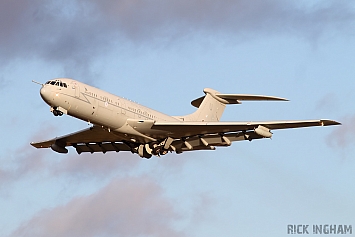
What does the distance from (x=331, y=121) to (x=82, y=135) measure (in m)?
21.2

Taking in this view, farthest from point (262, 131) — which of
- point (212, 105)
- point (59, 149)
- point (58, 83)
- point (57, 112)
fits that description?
point (59, 149)

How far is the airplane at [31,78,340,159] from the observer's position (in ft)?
195

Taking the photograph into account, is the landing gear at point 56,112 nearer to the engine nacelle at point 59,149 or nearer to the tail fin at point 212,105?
the engine nacelle at point 59,149

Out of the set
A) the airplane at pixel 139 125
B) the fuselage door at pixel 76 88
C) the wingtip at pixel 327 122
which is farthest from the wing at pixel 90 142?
the wingtip at pixel 327 122

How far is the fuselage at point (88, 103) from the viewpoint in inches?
2319

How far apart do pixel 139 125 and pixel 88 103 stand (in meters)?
4.56

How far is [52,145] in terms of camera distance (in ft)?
234

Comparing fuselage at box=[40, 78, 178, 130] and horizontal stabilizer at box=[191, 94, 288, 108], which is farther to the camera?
horizontal stabilizer at box=[191, 94, 288, 108]

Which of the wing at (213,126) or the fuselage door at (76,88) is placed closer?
the fuselage door at (76,88)

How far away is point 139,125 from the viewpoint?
62.2 metres

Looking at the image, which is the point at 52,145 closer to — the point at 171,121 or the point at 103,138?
the point at 103,138

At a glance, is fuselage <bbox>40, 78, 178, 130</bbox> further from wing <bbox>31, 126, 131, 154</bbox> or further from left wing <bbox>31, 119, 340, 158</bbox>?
wing <bbox>31, 126, 131, 154</bbox>

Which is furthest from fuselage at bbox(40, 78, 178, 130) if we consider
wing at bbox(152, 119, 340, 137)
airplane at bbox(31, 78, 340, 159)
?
wing at bbox(152, 119, 340, 137)

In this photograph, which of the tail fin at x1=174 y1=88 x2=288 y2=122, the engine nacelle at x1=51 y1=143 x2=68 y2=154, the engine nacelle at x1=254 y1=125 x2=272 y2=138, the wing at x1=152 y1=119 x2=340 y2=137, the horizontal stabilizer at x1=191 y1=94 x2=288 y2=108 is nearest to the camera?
the wing at x1=152 y1=119 x2=340 y2=137
